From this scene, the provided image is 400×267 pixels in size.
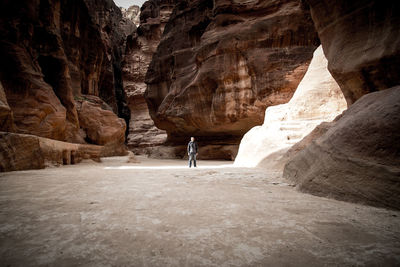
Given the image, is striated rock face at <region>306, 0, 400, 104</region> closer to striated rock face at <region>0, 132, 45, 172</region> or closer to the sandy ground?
the sandy ground

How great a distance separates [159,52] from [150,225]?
68.9 feet

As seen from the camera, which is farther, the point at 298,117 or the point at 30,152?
the point at 298,117

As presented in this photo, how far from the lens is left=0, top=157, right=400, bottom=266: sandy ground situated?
113 cm

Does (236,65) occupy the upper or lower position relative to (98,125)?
upper

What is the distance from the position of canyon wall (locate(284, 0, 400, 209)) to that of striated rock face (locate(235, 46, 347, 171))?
8.42 ft

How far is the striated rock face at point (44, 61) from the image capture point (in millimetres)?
9695

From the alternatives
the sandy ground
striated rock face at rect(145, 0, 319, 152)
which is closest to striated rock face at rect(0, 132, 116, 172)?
the sandy ground

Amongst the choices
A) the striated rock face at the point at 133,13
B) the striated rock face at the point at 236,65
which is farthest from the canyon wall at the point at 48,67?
the striated rock face at the point at 133,13

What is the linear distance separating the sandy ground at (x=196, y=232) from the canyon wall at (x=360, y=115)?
35cm

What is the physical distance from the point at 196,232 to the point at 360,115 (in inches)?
112

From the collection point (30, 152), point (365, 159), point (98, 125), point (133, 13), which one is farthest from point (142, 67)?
point (365, 159)

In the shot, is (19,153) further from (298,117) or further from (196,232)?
(298,117)

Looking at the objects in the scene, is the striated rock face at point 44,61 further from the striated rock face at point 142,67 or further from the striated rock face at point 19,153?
the striated rock face at point 142,67

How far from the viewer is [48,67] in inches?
496
